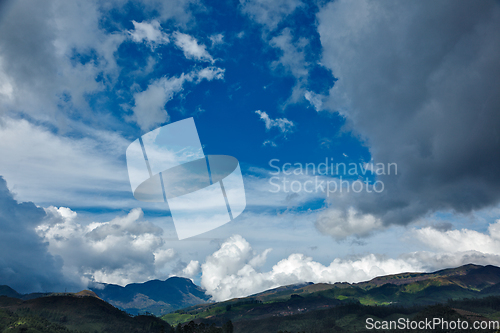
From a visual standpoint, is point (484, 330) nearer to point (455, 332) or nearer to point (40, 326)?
point (455, 332)

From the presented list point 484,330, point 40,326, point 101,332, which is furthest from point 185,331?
point 484,330

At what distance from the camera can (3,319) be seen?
14925 cm

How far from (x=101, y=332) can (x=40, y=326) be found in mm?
57600

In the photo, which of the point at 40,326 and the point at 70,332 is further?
the point at 70,332

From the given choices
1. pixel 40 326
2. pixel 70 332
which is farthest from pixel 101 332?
pixel 40 326

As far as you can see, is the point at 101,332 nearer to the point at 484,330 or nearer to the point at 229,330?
Result: the point at 229,330

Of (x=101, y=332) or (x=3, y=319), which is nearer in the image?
(x=3, y=319)

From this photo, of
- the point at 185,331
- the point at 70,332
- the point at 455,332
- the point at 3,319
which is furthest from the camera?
the point at 455,332

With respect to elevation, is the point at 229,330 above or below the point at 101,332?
above

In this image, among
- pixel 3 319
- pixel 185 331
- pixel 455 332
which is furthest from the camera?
pixel 455 332

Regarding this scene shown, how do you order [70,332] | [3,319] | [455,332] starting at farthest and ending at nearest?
1. [455,332]
2. [70,332]
3. [3,319]

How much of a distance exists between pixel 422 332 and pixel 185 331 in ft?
583

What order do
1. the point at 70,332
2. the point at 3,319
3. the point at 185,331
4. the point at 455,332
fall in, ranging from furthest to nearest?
the point at 455,332, the point at 70,332, the point at 3,319, the point at 185,331

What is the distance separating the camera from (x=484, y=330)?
197 metres
